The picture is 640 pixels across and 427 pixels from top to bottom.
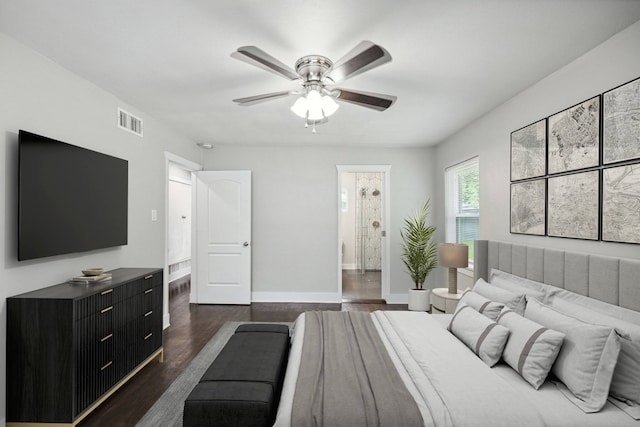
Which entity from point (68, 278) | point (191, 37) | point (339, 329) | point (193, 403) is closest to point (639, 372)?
point (339, 329)

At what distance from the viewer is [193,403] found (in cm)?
166

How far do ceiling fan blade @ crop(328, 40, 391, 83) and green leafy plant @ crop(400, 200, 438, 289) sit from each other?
3344mm

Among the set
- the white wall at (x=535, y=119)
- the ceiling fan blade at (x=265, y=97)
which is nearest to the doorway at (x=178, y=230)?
the ceiling fan blade at (x=265, y=97)

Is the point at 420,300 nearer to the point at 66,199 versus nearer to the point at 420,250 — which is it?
the point at 420,250

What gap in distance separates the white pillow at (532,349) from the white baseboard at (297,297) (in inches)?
142

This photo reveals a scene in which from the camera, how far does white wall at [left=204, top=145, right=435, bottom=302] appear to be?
5.54 m

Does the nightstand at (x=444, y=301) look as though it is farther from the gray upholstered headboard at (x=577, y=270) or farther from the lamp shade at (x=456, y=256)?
the gray upholstered headboard at (x=577, y=270)

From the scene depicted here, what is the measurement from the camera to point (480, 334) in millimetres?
2195

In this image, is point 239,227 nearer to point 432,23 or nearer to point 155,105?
point 155,105

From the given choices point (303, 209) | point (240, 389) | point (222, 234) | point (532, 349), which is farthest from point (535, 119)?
point (222, 234)

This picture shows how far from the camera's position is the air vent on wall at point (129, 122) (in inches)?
131

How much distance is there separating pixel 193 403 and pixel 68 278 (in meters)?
1.71

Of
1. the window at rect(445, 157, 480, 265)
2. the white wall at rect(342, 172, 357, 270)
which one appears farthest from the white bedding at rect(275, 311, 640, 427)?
the white wall at rect(342, 172, 357, 270)

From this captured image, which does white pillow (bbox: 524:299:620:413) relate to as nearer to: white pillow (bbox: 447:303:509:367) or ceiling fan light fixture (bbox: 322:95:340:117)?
white pillow (bbox: 447:303:509:367)
